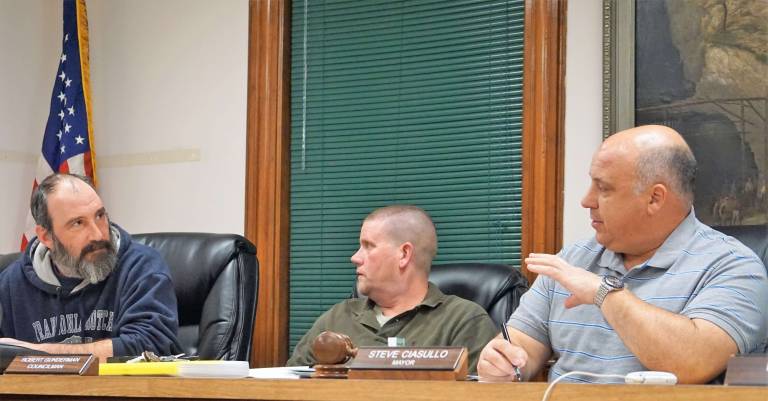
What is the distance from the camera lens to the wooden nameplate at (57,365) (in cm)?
189

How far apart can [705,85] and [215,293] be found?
1615 mm

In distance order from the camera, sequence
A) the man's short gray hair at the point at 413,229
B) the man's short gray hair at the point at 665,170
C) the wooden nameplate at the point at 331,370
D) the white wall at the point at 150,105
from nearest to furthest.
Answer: the wooden nameplate at the point at 331,370, the man's short gray hair at the point at 665,170, the man's short gray hair at the point at 413,229, the white wall at the point at 150,105

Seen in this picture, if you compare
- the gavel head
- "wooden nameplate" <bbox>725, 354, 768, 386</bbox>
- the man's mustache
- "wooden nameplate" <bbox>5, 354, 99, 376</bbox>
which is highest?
the man's mustache

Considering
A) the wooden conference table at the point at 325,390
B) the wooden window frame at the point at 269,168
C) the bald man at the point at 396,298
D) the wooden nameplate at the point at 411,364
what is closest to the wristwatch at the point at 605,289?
the wooden nameplate at the point at 411,364

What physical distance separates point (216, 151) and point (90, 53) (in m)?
0.86

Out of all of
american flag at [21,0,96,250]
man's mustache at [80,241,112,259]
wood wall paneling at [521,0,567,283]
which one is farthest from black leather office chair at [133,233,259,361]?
american flag at [21,0,96,250]

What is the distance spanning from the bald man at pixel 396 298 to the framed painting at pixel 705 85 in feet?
2.37

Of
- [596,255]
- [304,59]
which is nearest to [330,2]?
[304,59]

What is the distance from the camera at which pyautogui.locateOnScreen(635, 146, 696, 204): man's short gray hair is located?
2.30 metres

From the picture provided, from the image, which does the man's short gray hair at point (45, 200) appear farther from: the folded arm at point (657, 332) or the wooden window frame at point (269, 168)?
the folded arm at point (657, 332)

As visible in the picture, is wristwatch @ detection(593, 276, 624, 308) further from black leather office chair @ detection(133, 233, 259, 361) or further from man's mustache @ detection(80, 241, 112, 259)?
man's mustache @ detection(80, 241, 112, 259)

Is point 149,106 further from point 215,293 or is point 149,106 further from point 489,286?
point 489,286

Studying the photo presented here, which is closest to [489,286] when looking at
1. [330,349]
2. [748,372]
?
[330,349]

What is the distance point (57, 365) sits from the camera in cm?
193
